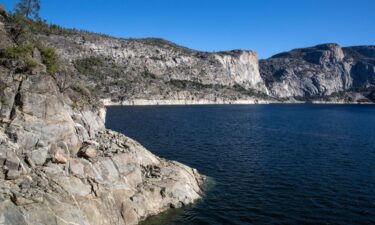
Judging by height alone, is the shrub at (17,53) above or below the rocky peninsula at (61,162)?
above

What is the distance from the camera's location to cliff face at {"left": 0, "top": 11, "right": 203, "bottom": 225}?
78.5 ft

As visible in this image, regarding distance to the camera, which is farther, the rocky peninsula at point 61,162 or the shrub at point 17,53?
the shrub at point 17,53

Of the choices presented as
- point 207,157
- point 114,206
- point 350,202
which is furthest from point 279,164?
point 114,206

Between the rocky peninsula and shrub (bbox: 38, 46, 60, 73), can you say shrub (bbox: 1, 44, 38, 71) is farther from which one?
shrub (bbox: 38, 46, 60, 73)

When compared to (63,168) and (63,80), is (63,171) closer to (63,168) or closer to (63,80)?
(63,168)

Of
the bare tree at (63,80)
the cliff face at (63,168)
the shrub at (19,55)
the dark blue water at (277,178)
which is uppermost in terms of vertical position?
the shrub at (19,55)

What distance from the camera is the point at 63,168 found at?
28062 millimetres

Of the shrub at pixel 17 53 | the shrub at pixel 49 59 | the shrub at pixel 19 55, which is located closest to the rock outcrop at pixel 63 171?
the shrub at pixel 19 55

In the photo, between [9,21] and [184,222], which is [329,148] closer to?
[184,222]

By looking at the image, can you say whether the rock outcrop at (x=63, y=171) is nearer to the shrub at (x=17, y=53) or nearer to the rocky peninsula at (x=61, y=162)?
the rocky peninsula at (x=61, y=162)

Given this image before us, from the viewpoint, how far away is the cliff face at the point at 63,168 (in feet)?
78.5

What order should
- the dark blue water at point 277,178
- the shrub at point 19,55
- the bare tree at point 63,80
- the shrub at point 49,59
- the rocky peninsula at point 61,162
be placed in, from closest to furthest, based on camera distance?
1. the rocky peninsula at point 61,162
2. the shrub at point 19,55
3. the dark blue water at point 277,178
4. the shrub at point 49,59
5. the bare tree at point 63,80

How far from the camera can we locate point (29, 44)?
3394cm

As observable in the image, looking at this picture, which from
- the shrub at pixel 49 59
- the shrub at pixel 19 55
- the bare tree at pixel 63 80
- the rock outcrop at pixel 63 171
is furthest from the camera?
the bare tree at pixel 63 80
